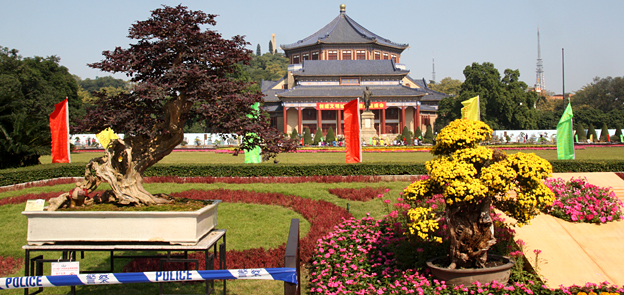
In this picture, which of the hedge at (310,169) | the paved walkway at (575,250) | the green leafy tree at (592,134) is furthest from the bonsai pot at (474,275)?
the green leafy tree at (592,134)

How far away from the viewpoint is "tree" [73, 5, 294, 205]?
450cm

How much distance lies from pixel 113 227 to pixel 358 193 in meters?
6.69

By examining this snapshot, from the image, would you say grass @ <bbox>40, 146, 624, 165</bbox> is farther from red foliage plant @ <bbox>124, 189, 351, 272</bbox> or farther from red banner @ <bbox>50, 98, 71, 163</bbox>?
red foliage plant @ <bbox>124, 189, 351, 272</bbox>

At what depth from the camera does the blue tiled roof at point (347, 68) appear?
46406 mm

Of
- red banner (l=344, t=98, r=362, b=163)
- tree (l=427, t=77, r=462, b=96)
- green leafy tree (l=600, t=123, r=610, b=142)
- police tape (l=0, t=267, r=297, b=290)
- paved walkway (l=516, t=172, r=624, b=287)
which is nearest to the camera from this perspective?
police tape (l=0, t=267, r=297, b=290)

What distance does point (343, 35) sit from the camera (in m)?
51.9

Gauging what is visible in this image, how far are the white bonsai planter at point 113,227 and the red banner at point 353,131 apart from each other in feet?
35.3

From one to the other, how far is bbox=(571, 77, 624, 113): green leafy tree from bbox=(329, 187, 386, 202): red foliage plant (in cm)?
5865

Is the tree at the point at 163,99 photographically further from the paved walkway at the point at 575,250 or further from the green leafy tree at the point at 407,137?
the green leafy tree at the point at 407,137

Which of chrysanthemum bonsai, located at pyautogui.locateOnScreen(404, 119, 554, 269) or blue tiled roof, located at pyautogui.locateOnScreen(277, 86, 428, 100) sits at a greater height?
blue tiled roof, located at pyautogui.locateOnScreen(277, 86, 428, 100)

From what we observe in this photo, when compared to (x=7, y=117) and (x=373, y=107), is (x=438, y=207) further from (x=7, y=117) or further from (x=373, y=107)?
(x=373, y=107)

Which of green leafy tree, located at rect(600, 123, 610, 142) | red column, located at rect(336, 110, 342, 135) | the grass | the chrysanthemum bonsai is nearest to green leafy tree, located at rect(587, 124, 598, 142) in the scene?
green leafy tree, located at rect(600, 123, 610, 142)

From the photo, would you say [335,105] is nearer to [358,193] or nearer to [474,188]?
[358,193]

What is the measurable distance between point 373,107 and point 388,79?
14.6 ft
